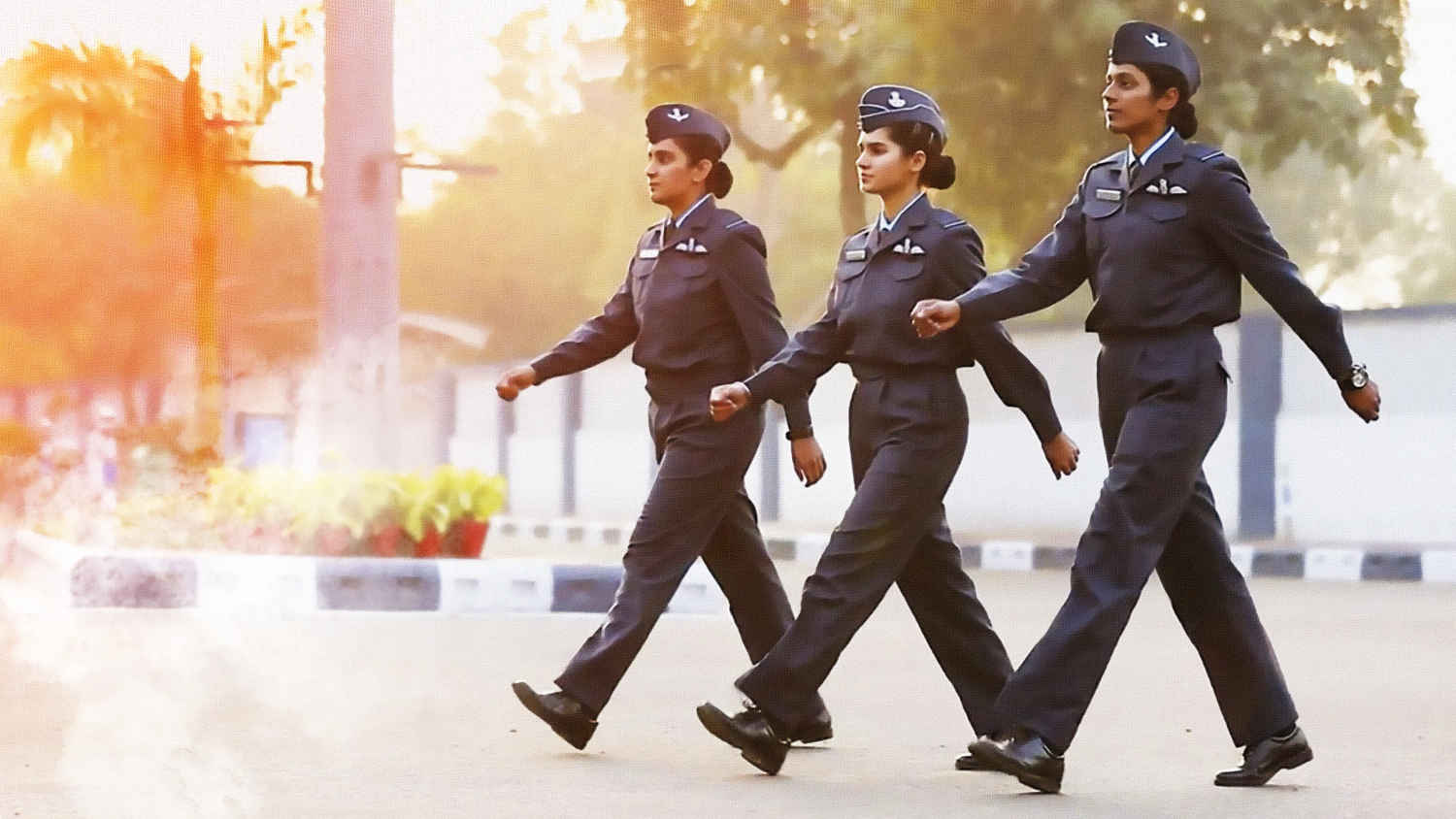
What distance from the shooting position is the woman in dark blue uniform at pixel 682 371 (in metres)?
6.93

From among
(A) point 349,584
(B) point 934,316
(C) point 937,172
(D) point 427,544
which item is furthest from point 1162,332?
(D) point 427,544

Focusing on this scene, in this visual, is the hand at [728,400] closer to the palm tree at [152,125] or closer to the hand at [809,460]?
the hand at [809,460]

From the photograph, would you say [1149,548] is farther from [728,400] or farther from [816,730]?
[816,730]

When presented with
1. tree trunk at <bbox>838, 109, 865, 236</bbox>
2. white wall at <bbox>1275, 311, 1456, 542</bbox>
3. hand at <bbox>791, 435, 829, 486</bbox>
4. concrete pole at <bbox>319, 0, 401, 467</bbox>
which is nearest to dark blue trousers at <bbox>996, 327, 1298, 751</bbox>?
hand at <bbox>791, 435, 829, 486</bbox>

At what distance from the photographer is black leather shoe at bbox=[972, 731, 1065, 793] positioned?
236 inches

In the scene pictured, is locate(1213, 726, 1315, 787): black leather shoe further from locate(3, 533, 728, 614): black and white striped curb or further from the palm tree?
the palm tree

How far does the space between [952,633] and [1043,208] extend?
17.4 metres

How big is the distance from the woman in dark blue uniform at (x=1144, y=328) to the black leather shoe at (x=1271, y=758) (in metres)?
0.01

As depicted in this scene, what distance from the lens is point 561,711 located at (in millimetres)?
6883

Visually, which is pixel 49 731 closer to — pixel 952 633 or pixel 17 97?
pixel 952 633

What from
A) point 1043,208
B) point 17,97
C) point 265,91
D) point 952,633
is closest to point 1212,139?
point 1043,208

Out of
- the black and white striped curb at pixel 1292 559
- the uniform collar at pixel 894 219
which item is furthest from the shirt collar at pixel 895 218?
the black and white striped curb at pixel 1292 559

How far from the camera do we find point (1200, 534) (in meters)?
6.29

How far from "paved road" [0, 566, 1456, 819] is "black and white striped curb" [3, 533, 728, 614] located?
0.69 metres
